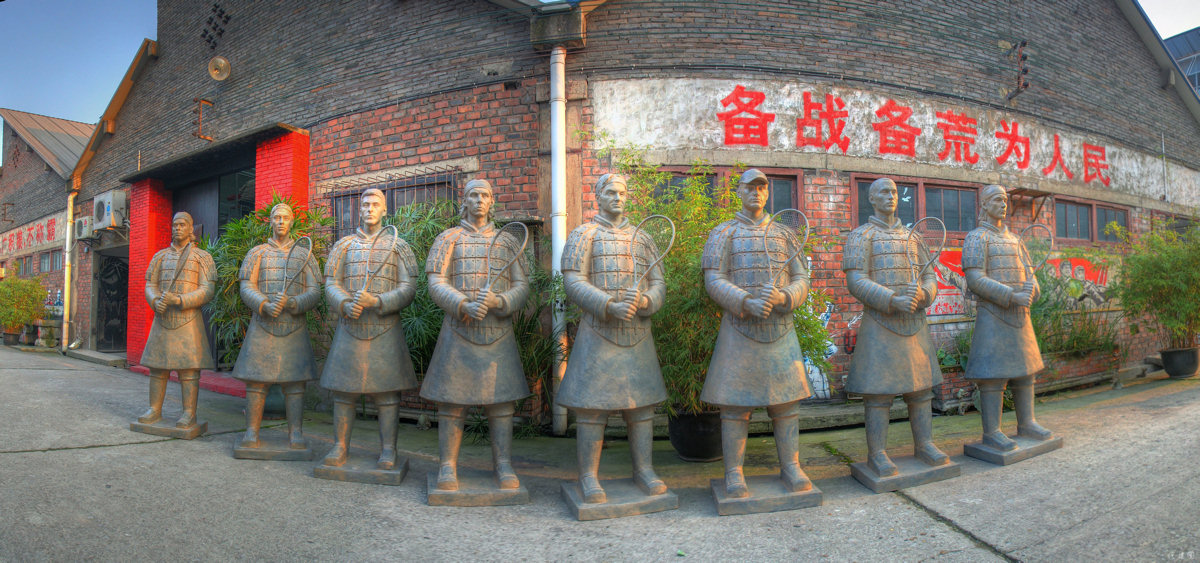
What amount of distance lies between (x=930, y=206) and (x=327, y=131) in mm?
7037

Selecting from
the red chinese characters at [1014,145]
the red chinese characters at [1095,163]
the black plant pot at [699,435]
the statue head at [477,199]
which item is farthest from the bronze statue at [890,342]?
the red chinese characters at [1095,163]

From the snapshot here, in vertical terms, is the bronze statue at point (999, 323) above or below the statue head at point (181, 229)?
below

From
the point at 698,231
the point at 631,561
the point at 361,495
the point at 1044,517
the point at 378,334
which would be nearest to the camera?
the point at 631,561

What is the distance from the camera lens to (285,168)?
7.16 meters

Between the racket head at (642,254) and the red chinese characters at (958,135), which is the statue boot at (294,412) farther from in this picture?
the red chinese characters at (958,135)

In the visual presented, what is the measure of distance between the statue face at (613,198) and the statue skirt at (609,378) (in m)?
0.74

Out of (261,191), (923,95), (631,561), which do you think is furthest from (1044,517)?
(261,191)

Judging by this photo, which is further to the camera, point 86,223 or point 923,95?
point 86,223

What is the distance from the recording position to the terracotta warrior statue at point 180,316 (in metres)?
5.07

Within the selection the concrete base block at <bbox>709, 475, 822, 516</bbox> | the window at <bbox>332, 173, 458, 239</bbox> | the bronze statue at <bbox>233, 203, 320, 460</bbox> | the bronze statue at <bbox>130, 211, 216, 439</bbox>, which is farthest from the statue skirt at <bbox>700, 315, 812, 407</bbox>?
the bronze statue at <bbox>130, 211, 216, 439</bbox>

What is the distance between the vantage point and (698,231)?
4543 millimetres

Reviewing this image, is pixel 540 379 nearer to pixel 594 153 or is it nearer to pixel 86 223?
pixel 594 153

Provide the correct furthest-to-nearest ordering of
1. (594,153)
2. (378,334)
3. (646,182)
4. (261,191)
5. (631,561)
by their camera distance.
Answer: (261,191), (594,153), (646,182), (378,334), (631,561)

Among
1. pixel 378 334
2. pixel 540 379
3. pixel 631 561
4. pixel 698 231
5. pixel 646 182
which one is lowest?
pixel 631 561
